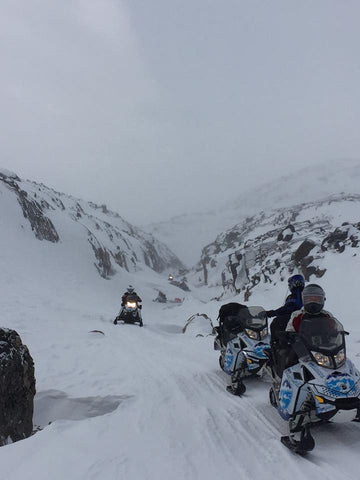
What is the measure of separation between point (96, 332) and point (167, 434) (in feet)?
35.3

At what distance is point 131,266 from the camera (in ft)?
194

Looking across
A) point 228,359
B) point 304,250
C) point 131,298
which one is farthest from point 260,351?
point 304,250

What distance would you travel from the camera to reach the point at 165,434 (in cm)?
465

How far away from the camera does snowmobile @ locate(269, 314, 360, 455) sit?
13.0 feet

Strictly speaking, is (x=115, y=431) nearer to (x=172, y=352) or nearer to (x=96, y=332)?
(x=172, y=352)

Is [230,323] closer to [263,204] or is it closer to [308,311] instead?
[308,311]

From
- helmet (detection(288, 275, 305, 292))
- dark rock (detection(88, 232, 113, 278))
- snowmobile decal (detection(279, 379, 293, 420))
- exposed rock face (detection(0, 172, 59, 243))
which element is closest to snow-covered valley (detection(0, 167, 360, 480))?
snowmobile decal (detection(279, 379, 293, 420))

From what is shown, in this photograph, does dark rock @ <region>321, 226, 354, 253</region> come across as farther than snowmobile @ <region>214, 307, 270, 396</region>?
Yes

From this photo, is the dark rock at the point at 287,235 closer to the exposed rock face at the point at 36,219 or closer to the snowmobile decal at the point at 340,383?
the exposed rock face at the point at 36,219

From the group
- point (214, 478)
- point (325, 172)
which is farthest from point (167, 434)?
point (325, 172)

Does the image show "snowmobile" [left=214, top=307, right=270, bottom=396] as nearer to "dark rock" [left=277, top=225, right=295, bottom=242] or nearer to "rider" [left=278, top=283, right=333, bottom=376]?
"rider" [left=278, top=283, right=333, bottom=376]

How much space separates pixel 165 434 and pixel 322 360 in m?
2.31

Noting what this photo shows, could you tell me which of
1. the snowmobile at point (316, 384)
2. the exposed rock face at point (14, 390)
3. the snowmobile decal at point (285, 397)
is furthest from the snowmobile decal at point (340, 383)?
the exposed rock face at point (14, 390)

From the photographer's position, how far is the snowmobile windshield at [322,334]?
4.28 m
